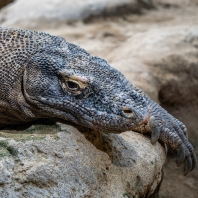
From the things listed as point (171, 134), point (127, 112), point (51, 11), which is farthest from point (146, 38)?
point (127, 112)

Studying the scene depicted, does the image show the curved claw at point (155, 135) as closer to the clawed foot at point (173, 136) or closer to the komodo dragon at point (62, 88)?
the clawed foot at point (173, 136)

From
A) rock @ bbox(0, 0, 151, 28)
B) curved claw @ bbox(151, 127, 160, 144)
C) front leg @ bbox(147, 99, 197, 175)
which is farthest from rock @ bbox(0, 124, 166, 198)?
rock @ bbox(0, 0, 151, 28)

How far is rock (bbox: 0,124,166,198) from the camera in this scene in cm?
306

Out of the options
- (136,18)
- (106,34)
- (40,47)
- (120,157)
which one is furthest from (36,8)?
(120,157)

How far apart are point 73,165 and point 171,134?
1.45 m

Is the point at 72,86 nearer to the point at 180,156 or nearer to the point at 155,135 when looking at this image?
the point at 155,135

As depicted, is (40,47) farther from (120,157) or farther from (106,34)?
(106,34)

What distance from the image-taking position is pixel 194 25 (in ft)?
24.6

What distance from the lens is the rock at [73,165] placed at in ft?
10.0

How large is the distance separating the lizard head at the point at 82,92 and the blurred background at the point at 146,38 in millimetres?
1737

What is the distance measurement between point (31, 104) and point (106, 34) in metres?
4.73

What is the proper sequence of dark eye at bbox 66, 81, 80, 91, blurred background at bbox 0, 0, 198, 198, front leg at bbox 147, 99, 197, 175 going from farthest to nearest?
blurred background at bbox 0, 0, 198, 198 → front leg at bbox 147, 99, 197, 175 → dark eye at bbox 66, 81, 80, 91

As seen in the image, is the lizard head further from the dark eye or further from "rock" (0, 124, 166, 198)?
"rock" (0, 124, 166, 198)

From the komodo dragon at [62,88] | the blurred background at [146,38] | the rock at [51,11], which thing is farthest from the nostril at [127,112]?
the rock at [51,11]
